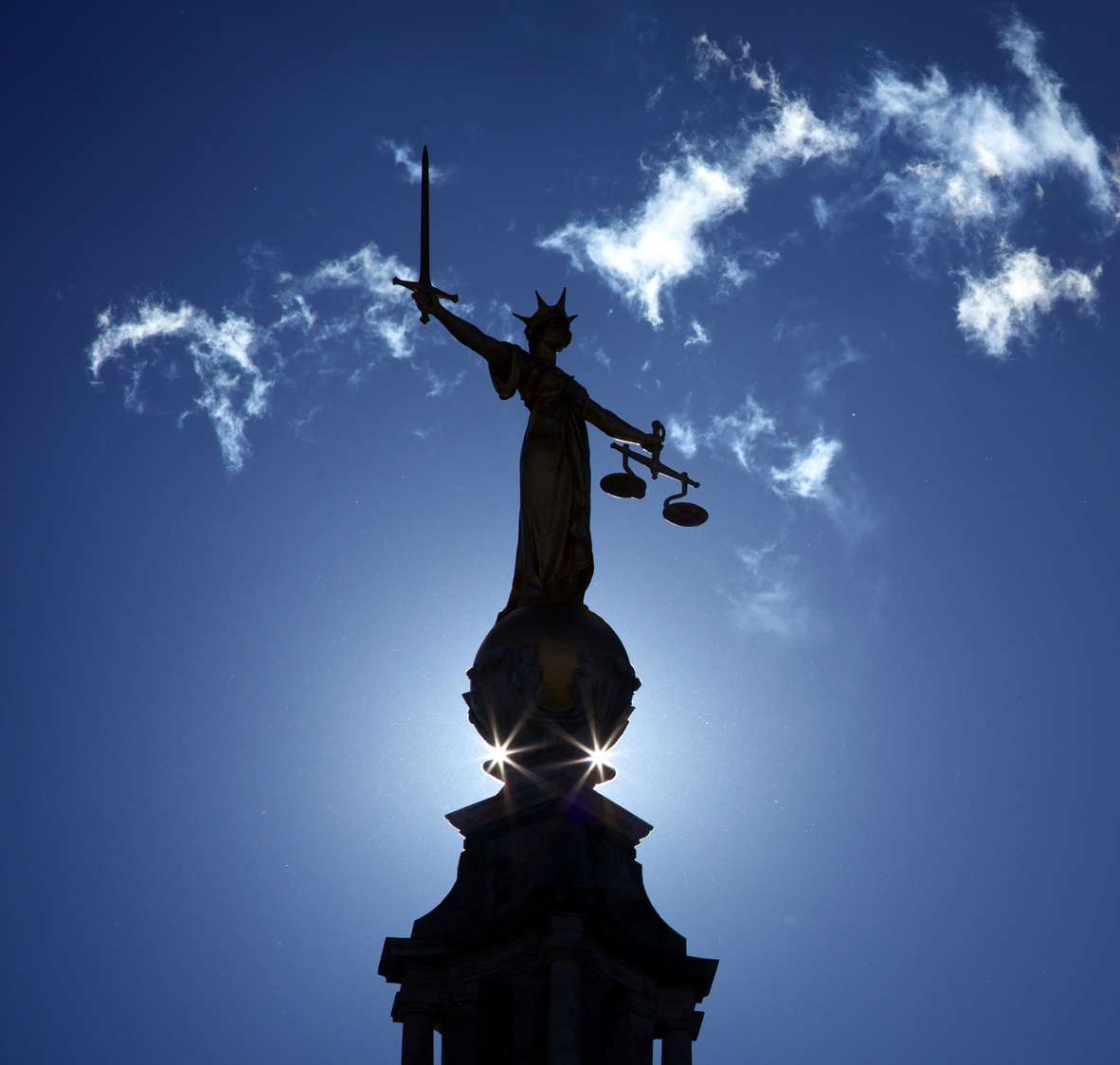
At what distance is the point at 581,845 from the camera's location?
30188mm

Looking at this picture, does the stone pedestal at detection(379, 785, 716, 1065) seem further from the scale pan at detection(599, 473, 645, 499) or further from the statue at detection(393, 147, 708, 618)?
the scale pan at detection(599, 473, 645, 499)

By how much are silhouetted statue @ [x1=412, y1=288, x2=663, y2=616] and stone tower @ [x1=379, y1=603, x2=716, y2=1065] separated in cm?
85

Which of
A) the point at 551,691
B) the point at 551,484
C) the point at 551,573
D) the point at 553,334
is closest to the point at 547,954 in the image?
the point at 551,691

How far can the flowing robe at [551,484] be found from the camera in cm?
3291

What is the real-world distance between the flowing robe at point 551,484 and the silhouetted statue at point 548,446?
1 cm

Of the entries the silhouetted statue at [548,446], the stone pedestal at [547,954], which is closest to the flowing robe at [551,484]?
the silhouetted statue at [548,446]

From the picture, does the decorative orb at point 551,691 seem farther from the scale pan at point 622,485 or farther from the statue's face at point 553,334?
the statue's face at point 553,334

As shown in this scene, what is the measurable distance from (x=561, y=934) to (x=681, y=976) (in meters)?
1.99

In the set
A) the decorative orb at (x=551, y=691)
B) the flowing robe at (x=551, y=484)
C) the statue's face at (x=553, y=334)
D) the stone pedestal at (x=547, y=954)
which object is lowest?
the stone pedestal at (x=547, y=954)

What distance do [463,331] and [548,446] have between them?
211 centimetres

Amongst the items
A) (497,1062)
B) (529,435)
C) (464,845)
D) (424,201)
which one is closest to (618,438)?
(529,435)

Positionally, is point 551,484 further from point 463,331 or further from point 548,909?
point 548,909

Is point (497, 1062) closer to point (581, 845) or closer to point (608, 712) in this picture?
point (581, 845)

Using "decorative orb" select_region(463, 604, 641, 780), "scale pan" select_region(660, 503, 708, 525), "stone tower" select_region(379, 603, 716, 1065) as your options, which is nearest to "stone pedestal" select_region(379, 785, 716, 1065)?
"stone tower" select_region(379, 603, 716, 1065)
